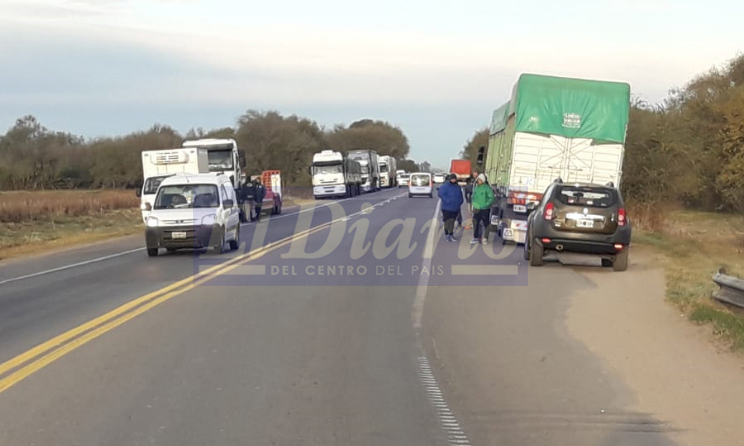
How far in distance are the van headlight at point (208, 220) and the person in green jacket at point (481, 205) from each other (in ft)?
21.6

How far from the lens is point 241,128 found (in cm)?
9756

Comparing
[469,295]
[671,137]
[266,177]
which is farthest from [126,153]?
[469,295]

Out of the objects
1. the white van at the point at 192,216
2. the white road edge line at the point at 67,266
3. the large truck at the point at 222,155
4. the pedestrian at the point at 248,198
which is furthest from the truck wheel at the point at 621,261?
the large truck at the point at 222,155

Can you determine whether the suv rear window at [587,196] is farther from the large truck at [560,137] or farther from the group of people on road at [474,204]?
the group of people on road at [474,204]

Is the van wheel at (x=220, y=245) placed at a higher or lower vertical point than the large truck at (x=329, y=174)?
higher

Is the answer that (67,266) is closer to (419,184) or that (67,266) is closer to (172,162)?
(172,162)

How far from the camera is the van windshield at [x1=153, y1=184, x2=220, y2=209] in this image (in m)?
19.8

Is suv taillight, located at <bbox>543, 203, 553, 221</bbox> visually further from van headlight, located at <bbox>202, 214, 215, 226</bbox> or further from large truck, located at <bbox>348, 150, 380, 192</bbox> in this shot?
large truck, located at <bbox>348, 150, 380, 192</bbox>

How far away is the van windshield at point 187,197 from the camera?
779 inches

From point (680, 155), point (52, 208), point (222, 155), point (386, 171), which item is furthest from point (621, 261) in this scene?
point (386, 171)

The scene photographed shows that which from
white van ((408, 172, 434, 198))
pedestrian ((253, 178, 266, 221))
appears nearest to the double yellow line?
pedestrian ((253, 178, 266, 221))

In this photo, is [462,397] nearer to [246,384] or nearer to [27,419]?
[246,384]

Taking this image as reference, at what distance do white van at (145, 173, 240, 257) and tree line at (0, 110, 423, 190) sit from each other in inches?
2143

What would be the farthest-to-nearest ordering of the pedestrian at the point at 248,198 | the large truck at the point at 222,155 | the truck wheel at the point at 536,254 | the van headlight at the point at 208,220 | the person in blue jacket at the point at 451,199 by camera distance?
1. the large truck at the point at 222,155
2. the pedestrian at the point at 248,198
3. the person in blue jacket at the point at 451,199
4. the van headlight at the point at 208,220
5. the truck wheel at the point at 536,254
